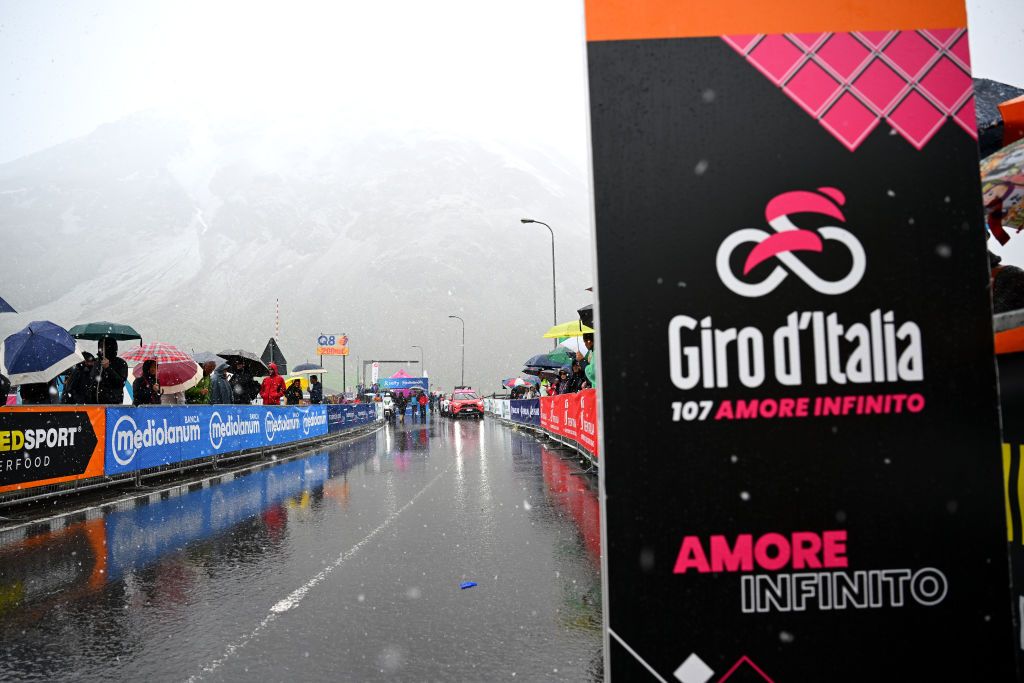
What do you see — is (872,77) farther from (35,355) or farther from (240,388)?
(240,388)

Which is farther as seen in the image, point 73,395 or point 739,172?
point 73,395

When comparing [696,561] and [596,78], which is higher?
[596,78]

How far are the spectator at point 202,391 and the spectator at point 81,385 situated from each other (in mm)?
4740

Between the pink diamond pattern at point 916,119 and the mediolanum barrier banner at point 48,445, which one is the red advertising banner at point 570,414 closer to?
the mediolanum barrier banner at point 48,445

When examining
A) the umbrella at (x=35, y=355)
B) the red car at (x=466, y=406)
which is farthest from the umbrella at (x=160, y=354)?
the red car at (x=466, y=406)

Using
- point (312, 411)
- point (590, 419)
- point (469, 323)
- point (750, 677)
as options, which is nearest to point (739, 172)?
point (750, 677)

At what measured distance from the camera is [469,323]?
15088cm

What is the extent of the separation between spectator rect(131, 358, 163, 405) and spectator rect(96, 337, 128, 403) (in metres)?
0.47

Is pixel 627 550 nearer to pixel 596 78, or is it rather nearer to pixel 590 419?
pixel 596 78

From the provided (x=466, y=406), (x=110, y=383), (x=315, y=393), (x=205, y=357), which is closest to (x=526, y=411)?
(x=315, y=393)

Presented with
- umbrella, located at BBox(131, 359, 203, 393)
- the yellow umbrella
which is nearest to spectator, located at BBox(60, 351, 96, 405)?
umbrella, located at BBox(131, 359, 203, 393)

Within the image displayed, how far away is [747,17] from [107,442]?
12507 mm

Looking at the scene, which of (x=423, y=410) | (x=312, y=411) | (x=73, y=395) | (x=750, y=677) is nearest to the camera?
(x=750, y=677)

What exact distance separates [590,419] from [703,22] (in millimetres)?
12709
